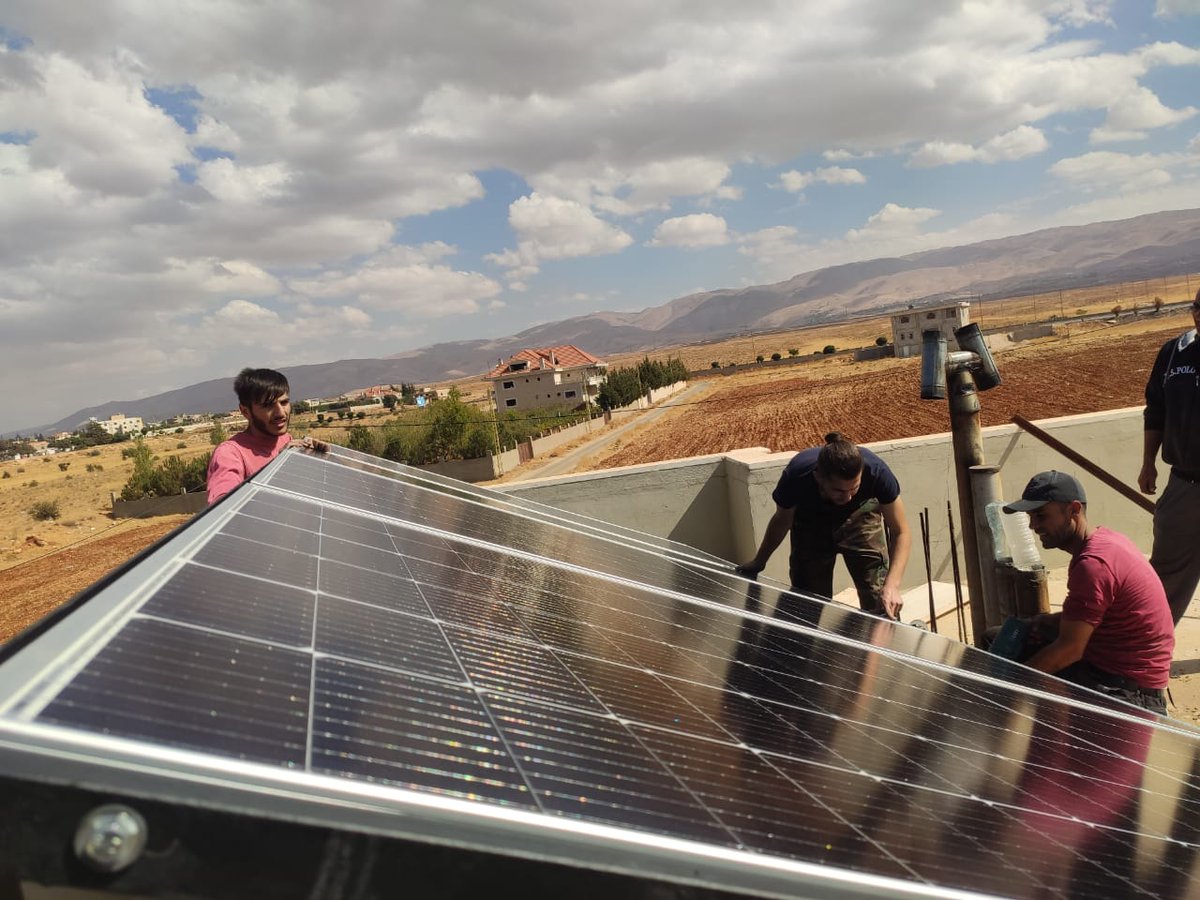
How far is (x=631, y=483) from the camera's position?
11648 millimetres

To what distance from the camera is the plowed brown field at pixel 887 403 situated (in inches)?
1735

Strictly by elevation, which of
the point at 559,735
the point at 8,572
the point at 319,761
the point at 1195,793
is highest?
the point at 319,761

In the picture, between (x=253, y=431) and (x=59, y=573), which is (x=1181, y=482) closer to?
(x=253, y=431)

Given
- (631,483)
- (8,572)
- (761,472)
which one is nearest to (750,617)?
(761,472)

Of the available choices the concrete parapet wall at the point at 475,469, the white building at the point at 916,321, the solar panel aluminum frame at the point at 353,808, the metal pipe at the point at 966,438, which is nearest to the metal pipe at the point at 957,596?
the metal pipe at the point at 966,438

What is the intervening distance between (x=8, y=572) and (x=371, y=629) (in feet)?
111

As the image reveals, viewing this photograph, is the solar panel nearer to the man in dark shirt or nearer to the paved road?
the man in dark shirt

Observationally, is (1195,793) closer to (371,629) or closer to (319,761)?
(371,629)

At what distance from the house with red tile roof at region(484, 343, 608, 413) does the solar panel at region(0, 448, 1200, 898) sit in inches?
3949

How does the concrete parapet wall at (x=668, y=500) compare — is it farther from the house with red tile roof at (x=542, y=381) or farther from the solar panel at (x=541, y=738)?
the house with red tile roof at (x=542, y=381)

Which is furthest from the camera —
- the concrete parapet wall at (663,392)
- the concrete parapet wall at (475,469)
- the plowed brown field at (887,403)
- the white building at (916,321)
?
the white building at (916,321)

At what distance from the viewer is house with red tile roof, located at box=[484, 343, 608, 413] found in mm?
108062

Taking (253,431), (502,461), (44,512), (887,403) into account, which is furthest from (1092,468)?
(44,512)

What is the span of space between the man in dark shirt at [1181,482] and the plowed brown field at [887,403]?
32.3 meters
